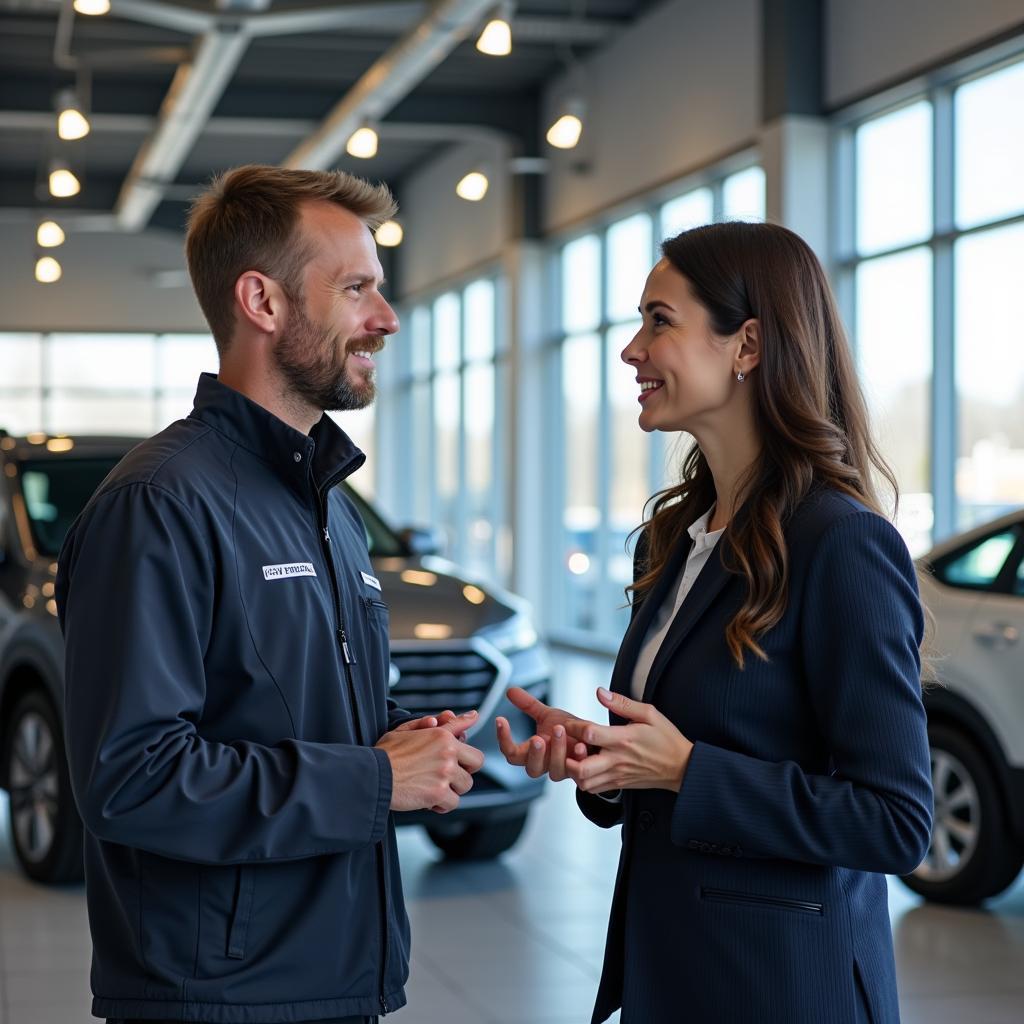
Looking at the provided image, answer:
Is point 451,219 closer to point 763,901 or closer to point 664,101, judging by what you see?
point 664,101

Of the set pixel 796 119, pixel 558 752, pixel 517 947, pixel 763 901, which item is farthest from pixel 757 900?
pixel 796 119

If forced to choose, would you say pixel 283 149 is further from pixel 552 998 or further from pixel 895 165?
pixel 552 998

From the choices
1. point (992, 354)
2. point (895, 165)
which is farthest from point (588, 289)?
point (992, 354)

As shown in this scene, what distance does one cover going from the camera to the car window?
5.69 meters

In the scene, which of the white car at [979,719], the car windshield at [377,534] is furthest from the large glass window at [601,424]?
the white car at [979,719]

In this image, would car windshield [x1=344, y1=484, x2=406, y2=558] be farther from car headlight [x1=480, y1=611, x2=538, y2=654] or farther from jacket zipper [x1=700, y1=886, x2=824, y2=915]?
jacket zipper [x1=700, y1=886, x2=824, y2=915]

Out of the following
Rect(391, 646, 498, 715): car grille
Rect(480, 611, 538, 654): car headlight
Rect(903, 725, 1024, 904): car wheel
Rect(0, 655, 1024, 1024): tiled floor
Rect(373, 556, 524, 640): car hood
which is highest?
Rect(373, 556, 524, 640): car hood

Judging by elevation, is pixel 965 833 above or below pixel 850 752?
below

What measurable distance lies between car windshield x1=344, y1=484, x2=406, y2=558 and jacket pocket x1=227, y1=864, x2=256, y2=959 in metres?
4.66

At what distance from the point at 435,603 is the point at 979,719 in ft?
6.76

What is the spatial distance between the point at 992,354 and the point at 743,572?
8295mm

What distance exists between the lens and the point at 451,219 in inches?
776

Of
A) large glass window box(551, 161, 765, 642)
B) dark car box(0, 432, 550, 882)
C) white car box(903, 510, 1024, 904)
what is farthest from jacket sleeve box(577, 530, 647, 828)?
large glass window box(551, 161, 765, 642)

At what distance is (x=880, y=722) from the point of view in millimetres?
1926
